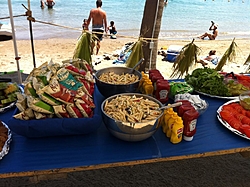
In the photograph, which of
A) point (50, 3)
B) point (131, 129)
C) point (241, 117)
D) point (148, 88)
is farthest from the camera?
point (50, 3)

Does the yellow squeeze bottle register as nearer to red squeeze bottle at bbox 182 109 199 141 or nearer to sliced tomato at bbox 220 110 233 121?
red squeeze bottle at bbox 182 109 199 141

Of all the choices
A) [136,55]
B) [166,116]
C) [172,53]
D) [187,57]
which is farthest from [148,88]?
[172,53]

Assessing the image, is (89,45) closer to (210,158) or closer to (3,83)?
(3,83)

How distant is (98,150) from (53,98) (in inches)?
12.4

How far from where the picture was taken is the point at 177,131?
118 cm

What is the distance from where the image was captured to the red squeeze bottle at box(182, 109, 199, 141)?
1196 mm

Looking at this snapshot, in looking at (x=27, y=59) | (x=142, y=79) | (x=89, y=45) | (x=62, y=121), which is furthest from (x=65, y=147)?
(x=27, y=59)

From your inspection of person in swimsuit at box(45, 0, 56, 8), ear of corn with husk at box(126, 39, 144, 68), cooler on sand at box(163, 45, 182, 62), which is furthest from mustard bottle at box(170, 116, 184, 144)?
person in swimsuit at box(45, 0, 56, 8)

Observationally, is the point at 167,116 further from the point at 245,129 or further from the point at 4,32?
the point at 4,32

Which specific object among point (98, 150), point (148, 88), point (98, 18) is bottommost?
point (98, 18)

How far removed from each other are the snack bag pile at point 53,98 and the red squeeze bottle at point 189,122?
1.50 feet

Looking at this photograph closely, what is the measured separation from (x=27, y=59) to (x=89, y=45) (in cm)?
Result: 340

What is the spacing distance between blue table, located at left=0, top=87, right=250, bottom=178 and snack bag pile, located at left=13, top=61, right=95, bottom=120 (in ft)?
0.43

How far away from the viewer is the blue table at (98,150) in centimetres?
106
